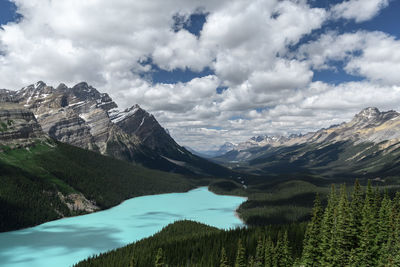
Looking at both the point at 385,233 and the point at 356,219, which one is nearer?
the point at 385,233

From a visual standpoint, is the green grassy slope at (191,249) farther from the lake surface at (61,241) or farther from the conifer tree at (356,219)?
the lake surface at (61,241)

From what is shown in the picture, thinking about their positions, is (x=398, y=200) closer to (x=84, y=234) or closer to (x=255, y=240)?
(x=255, y=240)

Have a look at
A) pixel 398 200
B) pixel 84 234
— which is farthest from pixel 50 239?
pixel 398 200

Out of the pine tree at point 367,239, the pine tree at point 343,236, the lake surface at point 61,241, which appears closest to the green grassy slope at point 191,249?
the pine tree at point 343,236

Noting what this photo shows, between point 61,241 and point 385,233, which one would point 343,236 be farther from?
point 61,241

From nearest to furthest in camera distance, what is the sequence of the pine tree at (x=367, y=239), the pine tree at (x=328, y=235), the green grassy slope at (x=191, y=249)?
the pine tree at (x=367, y=239) → the pine tree at (x=328, y=235) → the green grassy slope at (x=191, y=249)

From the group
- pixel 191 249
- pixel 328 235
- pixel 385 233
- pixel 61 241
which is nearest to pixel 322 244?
pixel 328 235
